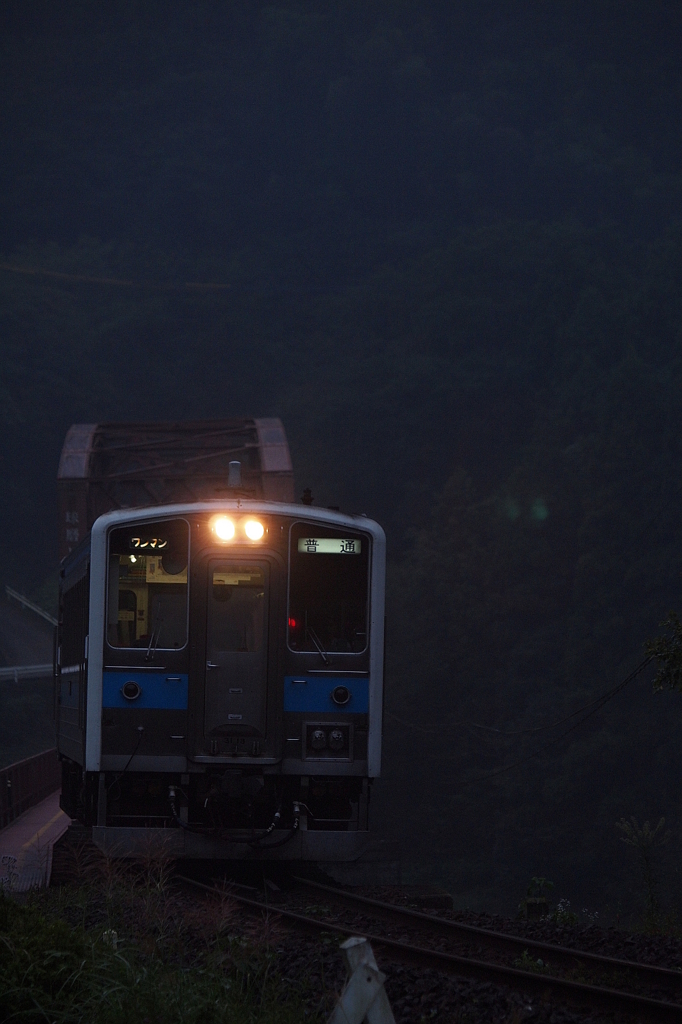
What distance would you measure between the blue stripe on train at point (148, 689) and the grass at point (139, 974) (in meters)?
2.92

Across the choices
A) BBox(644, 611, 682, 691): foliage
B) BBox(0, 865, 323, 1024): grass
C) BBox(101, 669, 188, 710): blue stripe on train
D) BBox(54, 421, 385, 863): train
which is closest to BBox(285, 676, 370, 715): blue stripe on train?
BBox(54, 421, 385, 863): train

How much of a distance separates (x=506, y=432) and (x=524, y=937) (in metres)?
72.4

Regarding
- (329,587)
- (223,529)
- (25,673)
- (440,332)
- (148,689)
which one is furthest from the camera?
(440,332)

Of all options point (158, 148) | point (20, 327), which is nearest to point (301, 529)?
point (20, 327)

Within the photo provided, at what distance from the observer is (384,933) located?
8.55 meters

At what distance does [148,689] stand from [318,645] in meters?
1.46

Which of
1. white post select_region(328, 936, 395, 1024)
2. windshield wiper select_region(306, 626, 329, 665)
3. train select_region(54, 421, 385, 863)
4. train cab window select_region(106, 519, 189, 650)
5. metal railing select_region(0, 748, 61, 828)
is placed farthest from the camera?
metal railing select_region(0, 748, 61, 828)

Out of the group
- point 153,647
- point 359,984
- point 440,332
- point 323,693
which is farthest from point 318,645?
point 440,332

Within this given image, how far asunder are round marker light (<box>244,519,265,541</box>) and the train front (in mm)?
13

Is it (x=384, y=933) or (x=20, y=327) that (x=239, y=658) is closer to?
(x=384, y=933)

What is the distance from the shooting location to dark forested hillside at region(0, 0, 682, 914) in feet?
178

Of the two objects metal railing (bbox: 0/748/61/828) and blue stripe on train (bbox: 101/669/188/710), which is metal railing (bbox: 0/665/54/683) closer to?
metal railing (bbox: 0/748/61/828)

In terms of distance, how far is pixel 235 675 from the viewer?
10398 mm

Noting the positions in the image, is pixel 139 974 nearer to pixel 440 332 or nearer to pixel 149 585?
pixel 149 585
